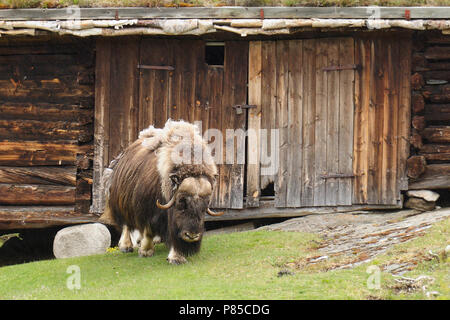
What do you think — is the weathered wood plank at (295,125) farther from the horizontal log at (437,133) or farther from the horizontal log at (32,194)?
the horizontal log at (32,194)

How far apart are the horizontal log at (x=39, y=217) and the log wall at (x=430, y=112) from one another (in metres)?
5.21

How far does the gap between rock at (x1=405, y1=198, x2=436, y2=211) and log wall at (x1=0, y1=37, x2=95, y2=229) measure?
5.04m

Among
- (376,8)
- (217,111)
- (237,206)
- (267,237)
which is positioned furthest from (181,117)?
(376,8)

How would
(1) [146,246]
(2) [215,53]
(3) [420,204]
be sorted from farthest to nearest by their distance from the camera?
(2) [215,53] → (3) [420,204] → (1) [146,246]

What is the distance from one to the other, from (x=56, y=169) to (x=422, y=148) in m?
5.81

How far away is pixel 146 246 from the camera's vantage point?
353 inches

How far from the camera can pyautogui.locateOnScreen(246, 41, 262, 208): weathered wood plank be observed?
1080 cm

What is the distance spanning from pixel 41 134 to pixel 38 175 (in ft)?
2.18

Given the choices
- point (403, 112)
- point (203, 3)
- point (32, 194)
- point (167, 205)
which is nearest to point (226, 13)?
point (203, 3)

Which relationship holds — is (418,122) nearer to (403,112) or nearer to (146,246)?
(403,112)

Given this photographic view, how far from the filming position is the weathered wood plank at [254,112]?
10797mm

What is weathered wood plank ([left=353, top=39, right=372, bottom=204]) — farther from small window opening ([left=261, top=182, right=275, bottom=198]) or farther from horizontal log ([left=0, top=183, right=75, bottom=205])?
horizontal log ([left=0, top=183, right=75, bottom=205])

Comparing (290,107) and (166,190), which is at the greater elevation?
(290,107)
